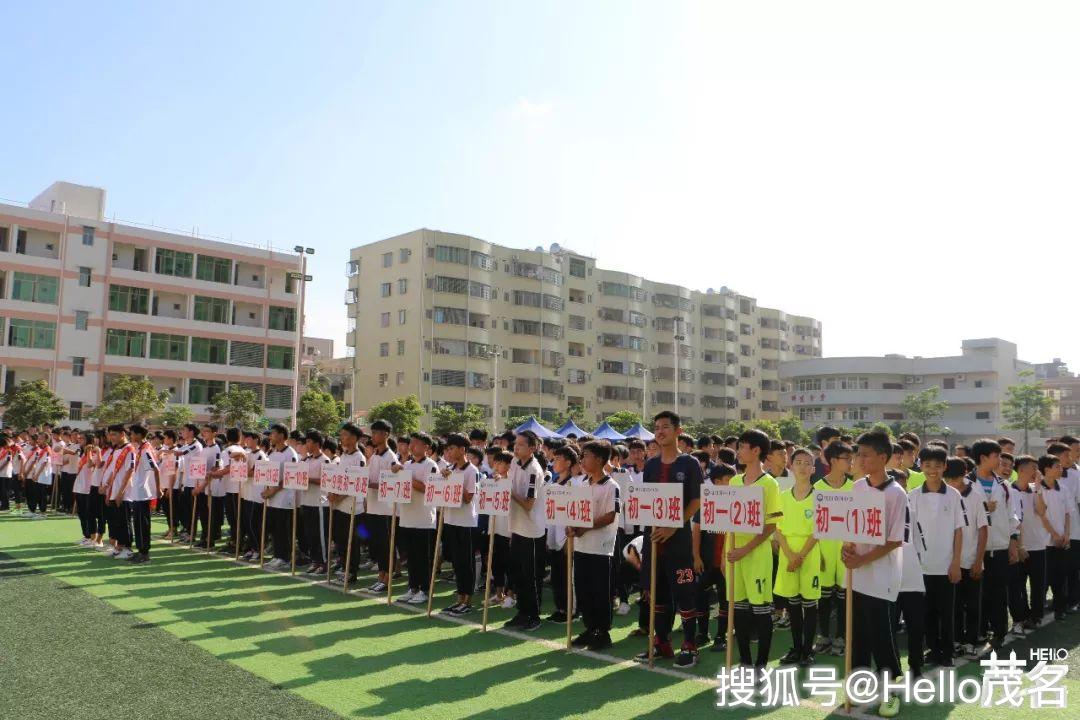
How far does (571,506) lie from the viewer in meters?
8.06

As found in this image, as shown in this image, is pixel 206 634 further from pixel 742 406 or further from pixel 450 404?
pixel 742 406

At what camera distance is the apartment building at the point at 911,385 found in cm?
7750

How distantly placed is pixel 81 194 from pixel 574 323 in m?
36.9

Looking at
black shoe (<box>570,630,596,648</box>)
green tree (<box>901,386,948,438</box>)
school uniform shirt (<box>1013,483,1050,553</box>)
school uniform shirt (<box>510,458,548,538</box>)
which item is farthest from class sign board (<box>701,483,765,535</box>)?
green tree (<box>901,386,948,438</box>)

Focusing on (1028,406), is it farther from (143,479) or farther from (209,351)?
(143,479)

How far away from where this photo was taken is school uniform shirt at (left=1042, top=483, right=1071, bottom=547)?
9.56 meters

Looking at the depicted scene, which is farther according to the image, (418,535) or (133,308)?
(133,308)

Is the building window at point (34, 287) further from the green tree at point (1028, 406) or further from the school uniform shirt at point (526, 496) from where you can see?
the green tree at point (1028, 406)

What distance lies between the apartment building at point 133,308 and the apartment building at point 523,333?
27.5 ft

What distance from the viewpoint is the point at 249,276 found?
53.1 metres

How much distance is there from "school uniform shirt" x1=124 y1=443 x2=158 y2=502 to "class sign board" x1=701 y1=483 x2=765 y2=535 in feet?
31.4

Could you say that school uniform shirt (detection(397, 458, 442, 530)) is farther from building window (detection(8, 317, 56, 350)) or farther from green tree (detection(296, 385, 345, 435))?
building window (detection(8, 317, 56, 350))

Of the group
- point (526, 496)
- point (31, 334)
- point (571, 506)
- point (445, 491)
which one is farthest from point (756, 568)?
point (31, 334)

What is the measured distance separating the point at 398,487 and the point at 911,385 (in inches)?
3172
